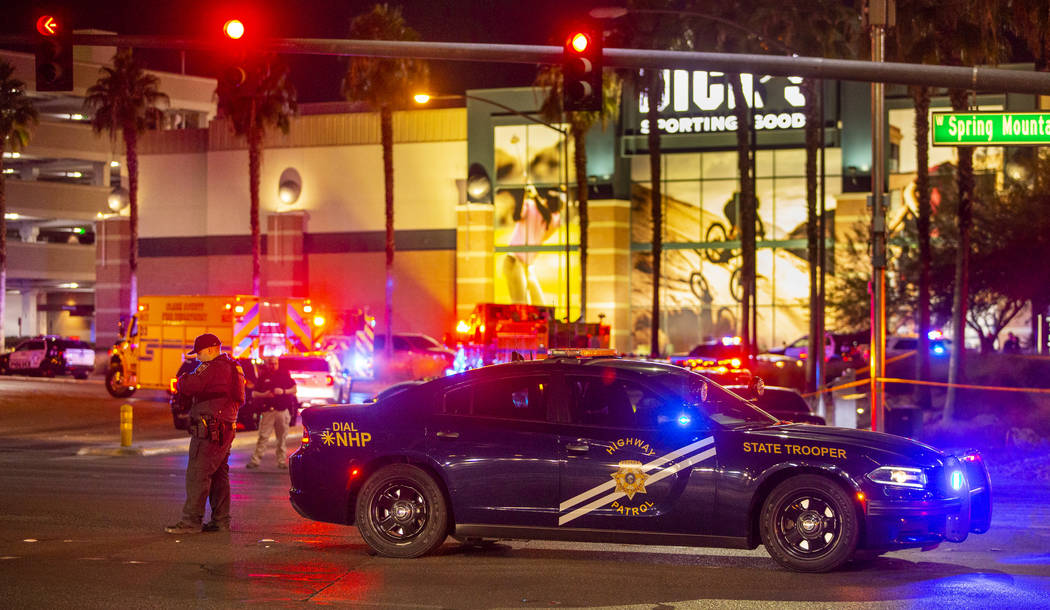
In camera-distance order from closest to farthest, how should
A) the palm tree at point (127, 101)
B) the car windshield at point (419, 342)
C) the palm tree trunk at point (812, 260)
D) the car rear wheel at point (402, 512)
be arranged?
the car rear wheel at point (402, 512)
the palm tree trunk at point (812, 260)
the car windshield at point (419, 342)
the palm tree at point (127, 101)

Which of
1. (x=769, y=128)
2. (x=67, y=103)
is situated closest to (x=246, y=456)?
(x=769, y=128)

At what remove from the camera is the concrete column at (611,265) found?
180 feet

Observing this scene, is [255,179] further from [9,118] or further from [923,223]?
[923,223]

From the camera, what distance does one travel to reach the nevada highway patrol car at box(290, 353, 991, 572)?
943cm

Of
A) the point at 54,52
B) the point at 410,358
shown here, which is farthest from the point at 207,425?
the point at 410,358

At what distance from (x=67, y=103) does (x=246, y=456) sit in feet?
204

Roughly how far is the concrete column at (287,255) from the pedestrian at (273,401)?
1641 inches

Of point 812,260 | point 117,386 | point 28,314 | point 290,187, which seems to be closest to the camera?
point 117,386

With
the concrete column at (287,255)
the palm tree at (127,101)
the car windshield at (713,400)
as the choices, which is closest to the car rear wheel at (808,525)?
the car windshield at (713,400)

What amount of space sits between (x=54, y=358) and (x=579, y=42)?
38015 millimetres

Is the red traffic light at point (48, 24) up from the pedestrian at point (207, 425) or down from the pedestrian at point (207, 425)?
up

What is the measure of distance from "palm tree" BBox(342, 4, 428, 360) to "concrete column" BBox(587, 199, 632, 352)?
9400 mm

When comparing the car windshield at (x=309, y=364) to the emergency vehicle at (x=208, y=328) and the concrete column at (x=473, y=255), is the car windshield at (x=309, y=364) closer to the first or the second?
the emergency vehicle at (x=208, y=328)

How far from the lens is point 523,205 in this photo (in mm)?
57062
